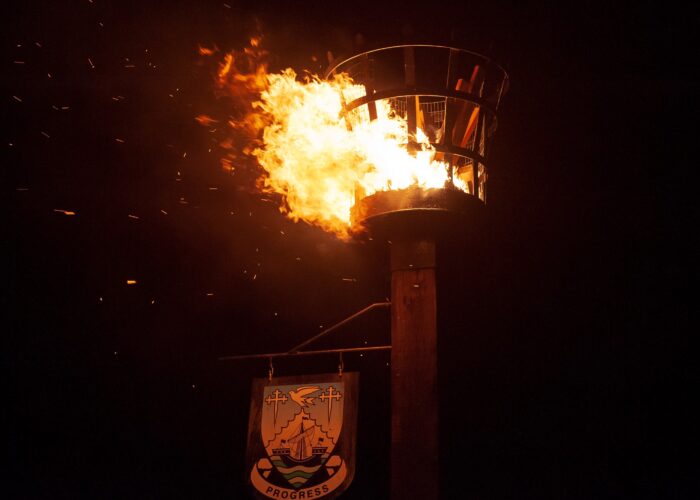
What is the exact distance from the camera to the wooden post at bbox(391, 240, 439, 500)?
3410 millimetres

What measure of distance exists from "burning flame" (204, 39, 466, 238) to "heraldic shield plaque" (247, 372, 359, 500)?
3.93 feet

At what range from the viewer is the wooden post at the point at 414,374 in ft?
11.2

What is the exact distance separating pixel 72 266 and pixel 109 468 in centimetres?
193

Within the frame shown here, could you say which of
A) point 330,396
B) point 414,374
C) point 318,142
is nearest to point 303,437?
point 330,396

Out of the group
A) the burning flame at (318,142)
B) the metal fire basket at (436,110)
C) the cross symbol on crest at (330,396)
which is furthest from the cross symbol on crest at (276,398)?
the metal fire basket at (436,110)

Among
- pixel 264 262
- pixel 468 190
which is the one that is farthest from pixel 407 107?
pixel 264 262

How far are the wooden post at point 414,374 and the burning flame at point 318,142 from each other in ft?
A: 1.52

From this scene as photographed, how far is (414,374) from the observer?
11.6 feet

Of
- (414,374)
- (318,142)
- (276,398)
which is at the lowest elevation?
(276,398)

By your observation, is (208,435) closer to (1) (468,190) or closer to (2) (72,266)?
(2) (72,266)

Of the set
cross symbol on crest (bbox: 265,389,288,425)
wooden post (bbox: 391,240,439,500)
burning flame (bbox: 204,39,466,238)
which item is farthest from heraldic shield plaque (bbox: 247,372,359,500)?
burning flame (bbox: 204,39,466,238)

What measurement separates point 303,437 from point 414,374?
1021mm

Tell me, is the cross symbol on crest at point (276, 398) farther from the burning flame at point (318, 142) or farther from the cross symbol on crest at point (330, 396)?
the burning flame at point (318, 142)

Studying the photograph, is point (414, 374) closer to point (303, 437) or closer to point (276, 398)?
point (303, 437)
